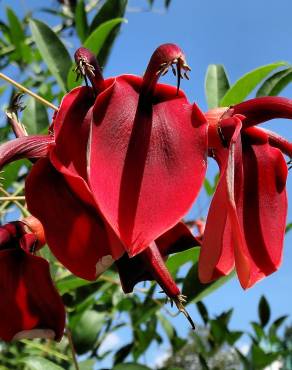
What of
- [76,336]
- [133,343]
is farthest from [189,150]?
[133,343]

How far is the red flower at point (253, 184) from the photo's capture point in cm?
51

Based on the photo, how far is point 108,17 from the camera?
3.61ft

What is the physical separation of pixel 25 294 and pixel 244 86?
1.51 feet

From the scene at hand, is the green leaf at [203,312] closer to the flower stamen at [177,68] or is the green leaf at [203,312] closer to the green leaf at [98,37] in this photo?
the green leaf at [98,37]

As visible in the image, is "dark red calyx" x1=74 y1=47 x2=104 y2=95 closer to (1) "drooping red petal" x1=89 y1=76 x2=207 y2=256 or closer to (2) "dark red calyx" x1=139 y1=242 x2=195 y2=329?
(1) "drooping red petal" x1=89 y1=76 x2=207 y2=256

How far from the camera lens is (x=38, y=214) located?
20.9 inches

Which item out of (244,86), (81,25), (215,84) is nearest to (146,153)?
(244,86)

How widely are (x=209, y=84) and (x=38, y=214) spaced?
1.81 ft

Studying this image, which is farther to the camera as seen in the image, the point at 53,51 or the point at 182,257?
the point at 53,51

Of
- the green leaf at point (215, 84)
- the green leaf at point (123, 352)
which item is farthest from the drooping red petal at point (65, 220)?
the green leaf at point (123, 352)

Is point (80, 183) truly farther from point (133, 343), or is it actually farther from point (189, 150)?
point (133, 343)

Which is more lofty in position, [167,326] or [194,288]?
[194,288]

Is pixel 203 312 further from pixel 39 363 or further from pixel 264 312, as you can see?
pixel 39 363

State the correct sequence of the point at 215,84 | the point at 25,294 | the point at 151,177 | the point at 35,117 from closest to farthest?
1. the point at 151,177
2. the point at 25,294
3. the point at 215,84
4. the point at 35,117
